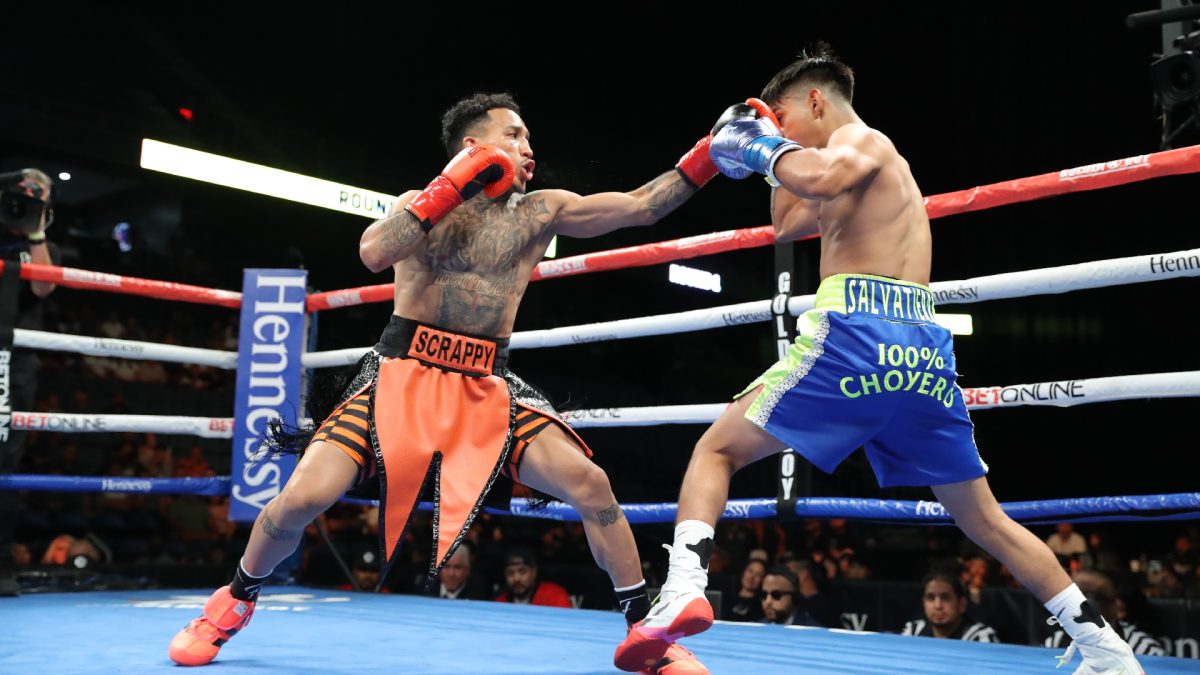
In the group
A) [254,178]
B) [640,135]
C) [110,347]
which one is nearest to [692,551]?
[110,347]

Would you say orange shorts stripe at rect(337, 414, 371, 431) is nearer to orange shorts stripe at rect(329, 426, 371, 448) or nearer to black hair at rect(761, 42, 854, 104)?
orange shorts stripe at rect(329, 426, 371, 448)

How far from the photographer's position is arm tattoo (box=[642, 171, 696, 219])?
2357mm

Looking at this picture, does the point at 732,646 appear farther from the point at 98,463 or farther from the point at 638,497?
the point at 638,497

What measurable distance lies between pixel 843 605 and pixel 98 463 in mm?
7470

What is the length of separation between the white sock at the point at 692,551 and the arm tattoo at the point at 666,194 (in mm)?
833

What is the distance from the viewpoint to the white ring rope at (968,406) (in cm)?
224

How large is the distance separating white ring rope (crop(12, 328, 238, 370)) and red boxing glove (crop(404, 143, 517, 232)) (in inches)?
78.5

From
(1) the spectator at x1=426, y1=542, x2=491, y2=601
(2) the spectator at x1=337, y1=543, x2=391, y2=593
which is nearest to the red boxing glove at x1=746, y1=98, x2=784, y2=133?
(1) the spectator at x1=426, y1=542, x2=491, y2=601

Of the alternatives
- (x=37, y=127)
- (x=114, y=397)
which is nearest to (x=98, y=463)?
(x=114, y=397)

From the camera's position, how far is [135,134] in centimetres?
1195

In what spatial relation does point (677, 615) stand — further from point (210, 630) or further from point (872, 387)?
point (210, 630)

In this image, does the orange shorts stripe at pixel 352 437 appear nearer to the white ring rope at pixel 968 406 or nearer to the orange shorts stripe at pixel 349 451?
the orange shorts stripe at pixel 349 451

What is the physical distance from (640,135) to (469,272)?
770 cm

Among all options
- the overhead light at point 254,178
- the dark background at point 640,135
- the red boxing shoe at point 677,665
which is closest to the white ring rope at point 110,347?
the red boxing shoe at point 677,665
